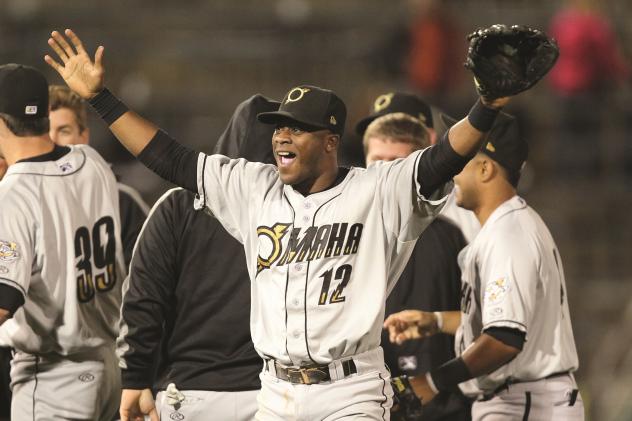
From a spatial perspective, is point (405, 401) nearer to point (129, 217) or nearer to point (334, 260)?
point (334, 260)

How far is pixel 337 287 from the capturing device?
4645mm

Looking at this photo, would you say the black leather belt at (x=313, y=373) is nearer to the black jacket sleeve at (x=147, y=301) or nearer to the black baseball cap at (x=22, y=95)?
the black jacket sleeve at (x=147, y=301)

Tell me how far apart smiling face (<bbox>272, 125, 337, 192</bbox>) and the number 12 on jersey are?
1.23 feet

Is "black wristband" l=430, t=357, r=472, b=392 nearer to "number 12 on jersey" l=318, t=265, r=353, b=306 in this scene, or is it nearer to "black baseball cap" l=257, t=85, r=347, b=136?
"number 12 on jersey" l=318, t=265, r=353, b=306

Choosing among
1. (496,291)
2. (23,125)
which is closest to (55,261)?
(23,125)

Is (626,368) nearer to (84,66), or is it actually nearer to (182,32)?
(182,32)

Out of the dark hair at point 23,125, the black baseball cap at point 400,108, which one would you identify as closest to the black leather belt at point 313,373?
the dark hair at point 23,125

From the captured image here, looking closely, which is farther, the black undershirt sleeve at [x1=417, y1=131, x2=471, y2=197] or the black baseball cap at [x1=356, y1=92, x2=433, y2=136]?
the black baseball cap at [x1=356, y1=92, x2=433, y2=136]

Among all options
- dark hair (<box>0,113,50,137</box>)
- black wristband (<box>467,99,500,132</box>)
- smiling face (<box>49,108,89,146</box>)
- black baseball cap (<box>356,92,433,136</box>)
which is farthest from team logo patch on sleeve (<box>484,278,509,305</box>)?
smiling face (<box>49,108,89,146</box>)

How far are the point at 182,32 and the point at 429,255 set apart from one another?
666 cm

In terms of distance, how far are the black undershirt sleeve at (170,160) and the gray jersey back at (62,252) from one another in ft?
2.85

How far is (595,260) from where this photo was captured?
11.0 meters

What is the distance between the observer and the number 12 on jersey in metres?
4.64

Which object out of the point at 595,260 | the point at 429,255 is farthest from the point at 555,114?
the point at 429,255
